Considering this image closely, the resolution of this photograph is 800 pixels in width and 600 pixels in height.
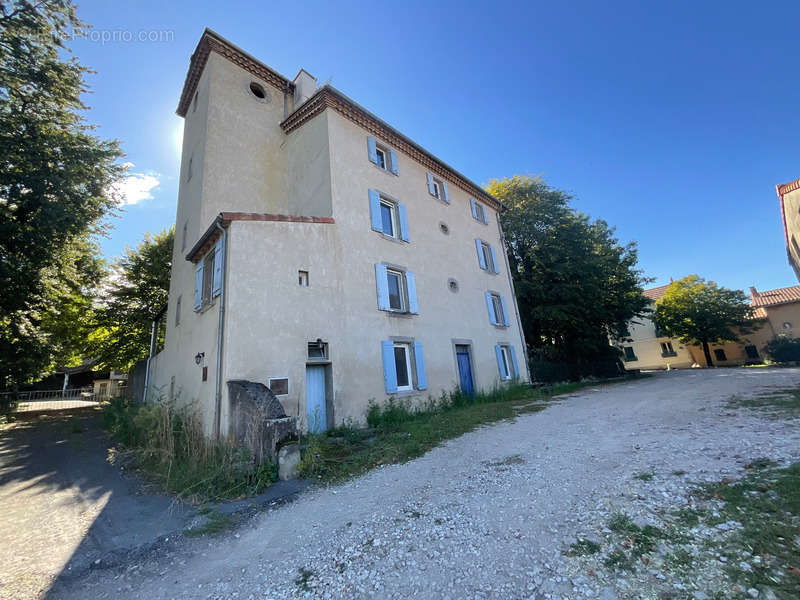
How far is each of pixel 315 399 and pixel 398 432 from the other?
214 centimetres

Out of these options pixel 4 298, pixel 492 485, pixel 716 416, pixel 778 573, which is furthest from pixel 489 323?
pixel 4 298

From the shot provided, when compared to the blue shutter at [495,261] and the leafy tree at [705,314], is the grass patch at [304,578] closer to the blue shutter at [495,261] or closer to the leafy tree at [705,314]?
the blue shutter at [495,261]

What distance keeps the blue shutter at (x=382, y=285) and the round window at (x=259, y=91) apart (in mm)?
8579

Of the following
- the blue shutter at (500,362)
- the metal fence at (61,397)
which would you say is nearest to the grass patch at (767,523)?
the blue shutter at (500,362)

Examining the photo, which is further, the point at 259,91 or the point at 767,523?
the point at 259,91

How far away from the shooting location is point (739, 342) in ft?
83.4

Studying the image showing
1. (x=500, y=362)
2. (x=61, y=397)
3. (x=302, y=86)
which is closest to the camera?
(x=500, y=362)

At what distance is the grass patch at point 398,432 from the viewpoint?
5.21 meters

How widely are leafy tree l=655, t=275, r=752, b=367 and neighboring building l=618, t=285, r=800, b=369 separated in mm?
1433

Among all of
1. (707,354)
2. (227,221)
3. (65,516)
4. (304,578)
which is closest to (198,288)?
(227,221)

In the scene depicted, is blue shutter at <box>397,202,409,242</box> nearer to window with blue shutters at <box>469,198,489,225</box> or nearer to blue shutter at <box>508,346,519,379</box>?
window with blue shutters at <box>469,198,489,225</box>

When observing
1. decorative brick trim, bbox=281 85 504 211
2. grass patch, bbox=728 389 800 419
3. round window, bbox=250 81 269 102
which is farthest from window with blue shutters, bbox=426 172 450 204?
grass patch, bbox=728 389 800 419

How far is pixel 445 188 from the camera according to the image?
14.1m

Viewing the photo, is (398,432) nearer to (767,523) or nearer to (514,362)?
(767,523)
